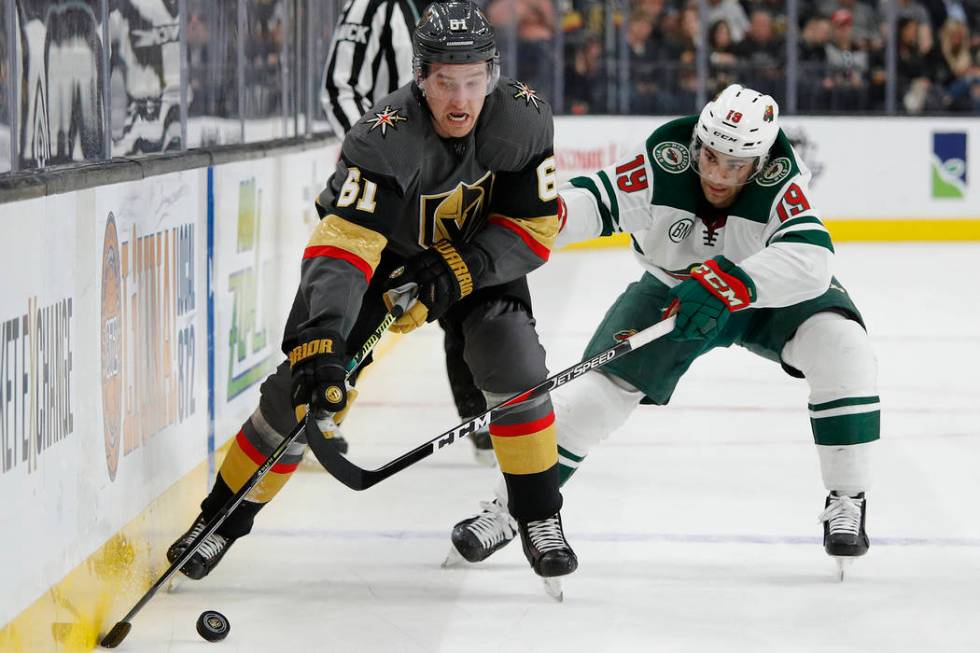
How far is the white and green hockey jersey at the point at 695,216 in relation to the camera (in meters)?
2.74

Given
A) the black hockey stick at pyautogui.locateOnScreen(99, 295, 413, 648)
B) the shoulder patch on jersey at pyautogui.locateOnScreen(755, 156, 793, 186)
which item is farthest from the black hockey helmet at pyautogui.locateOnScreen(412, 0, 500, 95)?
the shoulder patch on jersey at pyautogui.locateOnScreen(755, 156, 793, 186)

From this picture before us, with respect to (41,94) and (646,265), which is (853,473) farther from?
(41,94)

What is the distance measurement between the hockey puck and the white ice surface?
0.08 feet

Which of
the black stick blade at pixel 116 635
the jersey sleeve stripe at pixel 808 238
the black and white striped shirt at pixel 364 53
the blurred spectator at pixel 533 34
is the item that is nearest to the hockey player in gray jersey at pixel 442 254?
the black stick blade at pixel 116 635

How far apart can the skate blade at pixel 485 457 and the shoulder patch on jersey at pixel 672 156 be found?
1.11 meters

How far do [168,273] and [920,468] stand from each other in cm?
205

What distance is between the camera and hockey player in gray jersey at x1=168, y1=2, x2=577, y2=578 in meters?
2.38

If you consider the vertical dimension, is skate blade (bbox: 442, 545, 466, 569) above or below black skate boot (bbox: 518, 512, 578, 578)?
below

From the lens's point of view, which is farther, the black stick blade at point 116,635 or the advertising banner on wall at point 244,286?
the advertising banner on wall at point 244,286

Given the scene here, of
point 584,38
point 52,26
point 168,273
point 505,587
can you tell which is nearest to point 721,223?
point 505,587

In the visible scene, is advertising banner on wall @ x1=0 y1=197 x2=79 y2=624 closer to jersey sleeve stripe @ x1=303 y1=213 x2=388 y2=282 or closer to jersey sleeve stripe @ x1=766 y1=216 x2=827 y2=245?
jersey sleeve stripe @ x1=303 y1=213 x2=388 y2=282

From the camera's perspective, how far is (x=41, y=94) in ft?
7.58

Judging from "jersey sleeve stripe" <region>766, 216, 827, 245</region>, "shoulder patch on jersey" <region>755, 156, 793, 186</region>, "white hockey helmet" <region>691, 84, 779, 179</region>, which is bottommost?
"jersey sleeve stripe" <region>766, 216, 827, 245</region>

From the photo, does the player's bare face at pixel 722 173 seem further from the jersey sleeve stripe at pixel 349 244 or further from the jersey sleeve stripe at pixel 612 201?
the jersey sleeve stripe at pixel 349 244
